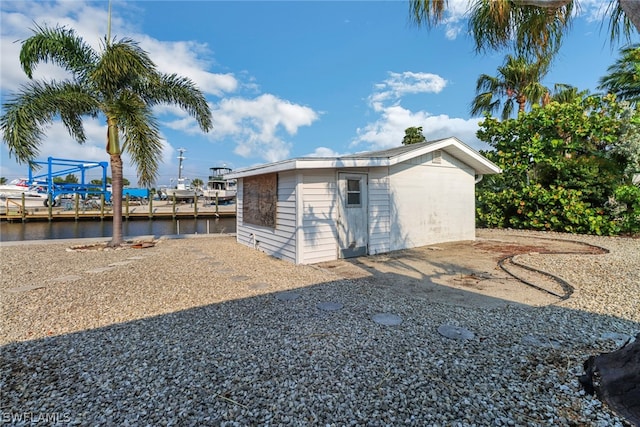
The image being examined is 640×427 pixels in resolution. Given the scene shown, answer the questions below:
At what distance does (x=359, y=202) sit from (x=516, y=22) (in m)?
5.09

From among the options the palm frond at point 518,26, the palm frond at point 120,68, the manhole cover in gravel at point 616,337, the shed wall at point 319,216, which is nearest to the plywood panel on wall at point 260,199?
the shed wall at point 319,216

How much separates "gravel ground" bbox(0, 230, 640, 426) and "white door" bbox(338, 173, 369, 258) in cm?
228

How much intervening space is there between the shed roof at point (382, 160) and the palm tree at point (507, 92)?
217 inches

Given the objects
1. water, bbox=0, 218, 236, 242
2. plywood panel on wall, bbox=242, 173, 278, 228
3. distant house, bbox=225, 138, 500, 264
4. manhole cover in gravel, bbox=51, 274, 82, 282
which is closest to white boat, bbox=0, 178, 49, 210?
water, bbox=0, 218, 236, 242

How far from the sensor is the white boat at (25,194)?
2491 centimetres

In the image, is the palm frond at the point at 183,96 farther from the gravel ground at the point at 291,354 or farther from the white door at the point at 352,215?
the gravel ground at the point at 291,354

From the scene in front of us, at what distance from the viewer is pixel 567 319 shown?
331 centimetres

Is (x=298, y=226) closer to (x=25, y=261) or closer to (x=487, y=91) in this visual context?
(x=25, y=261)

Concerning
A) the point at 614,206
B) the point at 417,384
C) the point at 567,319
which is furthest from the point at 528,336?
the point at 614,206

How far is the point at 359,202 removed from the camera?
748cm

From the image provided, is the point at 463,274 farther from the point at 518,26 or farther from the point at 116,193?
the point at 116,193

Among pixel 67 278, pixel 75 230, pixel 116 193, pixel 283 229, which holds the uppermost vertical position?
pixel 116 193

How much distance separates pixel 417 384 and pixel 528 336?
4.90ft

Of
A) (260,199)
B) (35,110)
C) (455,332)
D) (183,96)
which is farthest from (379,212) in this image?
(35,110)
